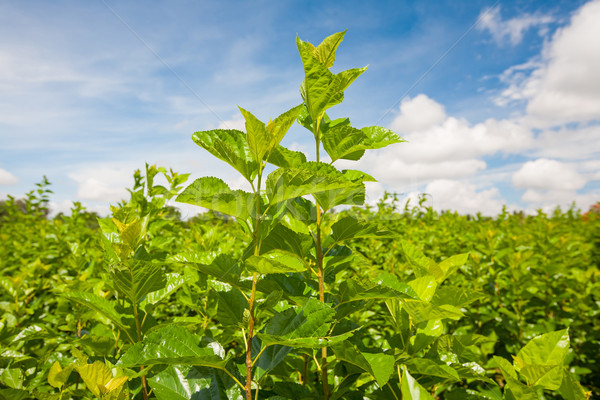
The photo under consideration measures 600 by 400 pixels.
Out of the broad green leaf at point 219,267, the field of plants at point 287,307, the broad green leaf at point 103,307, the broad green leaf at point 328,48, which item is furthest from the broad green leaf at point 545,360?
the broad green leaf at point 103,307

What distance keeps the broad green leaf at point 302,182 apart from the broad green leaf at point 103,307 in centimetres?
81

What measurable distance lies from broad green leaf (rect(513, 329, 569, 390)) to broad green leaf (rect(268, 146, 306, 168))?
103cm

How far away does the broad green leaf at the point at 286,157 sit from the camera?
1136 millimetres

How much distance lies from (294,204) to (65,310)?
1.94 m

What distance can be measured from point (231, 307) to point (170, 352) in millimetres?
215

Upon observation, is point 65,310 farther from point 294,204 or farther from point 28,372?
point 294,204

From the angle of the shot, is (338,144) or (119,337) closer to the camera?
(338,144)

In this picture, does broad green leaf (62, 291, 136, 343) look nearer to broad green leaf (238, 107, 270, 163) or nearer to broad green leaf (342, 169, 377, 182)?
broad green leaf (238, 107, 270, 163)

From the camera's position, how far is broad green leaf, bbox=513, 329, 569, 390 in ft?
3.73

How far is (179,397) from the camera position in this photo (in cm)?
101

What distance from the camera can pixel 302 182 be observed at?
2.97 feet

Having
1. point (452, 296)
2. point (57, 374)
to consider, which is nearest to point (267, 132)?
point (452, 296)

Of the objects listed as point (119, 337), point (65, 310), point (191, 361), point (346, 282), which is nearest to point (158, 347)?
point (191, 361)

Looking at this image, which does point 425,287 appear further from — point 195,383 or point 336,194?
point 195,383
